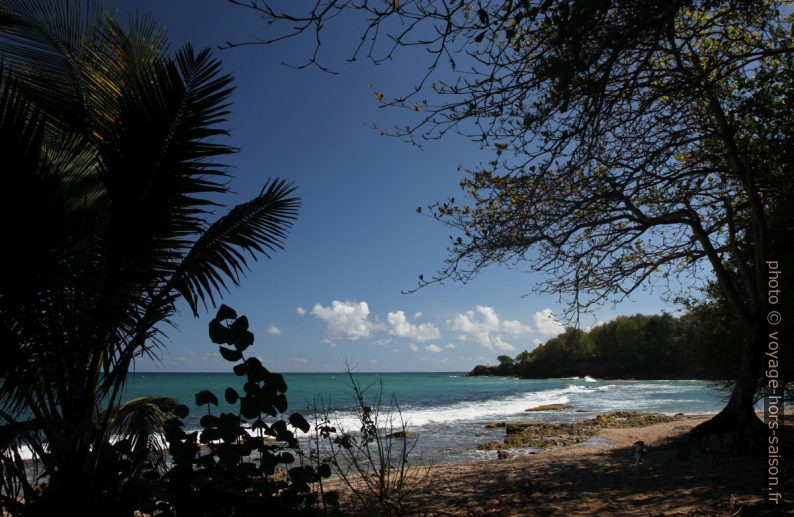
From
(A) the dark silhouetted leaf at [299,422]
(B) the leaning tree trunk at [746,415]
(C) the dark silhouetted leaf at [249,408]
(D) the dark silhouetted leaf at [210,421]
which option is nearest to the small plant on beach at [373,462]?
(A) the dark silhouetted leaf at [299,422]

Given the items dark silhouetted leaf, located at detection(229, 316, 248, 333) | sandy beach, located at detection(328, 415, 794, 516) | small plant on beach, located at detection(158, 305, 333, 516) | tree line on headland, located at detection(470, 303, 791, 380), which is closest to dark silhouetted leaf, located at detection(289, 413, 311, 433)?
small plant on beach, located at detection(158, 305, 333, 516)

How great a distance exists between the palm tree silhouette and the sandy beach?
2.55m

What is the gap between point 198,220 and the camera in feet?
14.5

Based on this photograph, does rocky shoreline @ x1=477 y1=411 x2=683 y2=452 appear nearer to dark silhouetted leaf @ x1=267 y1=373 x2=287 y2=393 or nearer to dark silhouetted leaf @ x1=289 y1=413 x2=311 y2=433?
dark silhouetted leaf @ x1=289 y1=413 x2=311 y2=433

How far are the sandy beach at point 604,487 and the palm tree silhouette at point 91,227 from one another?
2.55 meters

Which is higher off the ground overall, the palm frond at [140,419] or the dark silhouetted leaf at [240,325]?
the dark silhouetted leaf at [240,325]

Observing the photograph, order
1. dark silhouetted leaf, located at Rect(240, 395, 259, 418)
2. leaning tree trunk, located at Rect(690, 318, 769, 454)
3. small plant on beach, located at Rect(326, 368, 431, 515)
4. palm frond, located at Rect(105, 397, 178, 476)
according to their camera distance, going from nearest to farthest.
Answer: dark silhouetted leaf, located at Rect(240, 395, 259, 418)
small plant on beach, located at Rect(326, 368, 431, 515)
palm frond, located at Rect(105, 397, 178, 476)
leaning tree trunk, located at Rect(690, 318, 769, 454)

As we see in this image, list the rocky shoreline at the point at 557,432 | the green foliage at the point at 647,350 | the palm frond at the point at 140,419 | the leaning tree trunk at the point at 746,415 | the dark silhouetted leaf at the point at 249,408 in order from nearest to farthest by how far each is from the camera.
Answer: the dark silhouetted leaf at the point at 249,408
the palm frond at the point at 140,419
the leaning tree trunk at the point at 746,415
the green foliage at the point at 647,350
the rocky shoreline at the point at 557,432

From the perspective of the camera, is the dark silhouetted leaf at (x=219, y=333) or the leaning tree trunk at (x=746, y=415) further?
the leaning tree trunk at (x=746, y=415)

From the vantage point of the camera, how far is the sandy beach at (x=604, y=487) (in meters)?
4.70

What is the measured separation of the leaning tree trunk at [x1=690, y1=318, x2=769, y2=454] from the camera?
7.55 m

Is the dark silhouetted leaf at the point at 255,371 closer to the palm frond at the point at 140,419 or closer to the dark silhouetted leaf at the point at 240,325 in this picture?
the dark silhouetted leaf at the point at 240,325

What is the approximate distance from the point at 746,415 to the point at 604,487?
3.28 metres

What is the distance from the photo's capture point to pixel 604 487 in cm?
608
